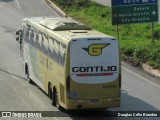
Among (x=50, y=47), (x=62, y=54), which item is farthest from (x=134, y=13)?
(x=62, y=54)

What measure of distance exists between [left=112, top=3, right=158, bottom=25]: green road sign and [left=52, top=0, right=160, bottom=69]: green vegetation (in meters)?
1.49

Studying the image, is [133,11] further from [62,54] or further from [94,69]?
[94,69]

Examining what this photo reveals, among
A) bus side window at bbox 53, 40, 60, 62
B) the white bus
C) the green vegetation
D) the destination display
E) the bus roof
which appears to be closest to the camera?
the white bus

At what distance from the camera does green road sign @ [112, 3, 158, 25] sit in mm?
31344

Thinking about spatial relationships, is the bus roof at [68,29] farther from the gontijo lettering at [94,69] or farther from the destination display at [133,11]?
the destination display at [133,11]

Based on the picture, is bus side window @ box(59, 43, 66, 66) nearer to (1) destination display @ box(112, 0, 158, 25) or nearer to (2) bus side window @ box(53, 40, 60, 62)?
(2) bus side window @ box(53, 40, 60, 62)

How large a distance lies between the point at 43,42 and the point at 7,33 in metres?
19.0

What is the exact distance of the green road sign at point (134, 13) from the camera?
31344mm

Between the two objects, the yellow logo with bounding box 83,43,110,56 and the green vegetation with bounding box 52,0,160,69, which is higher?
the yellow logo with bounding box 83,43,110,56

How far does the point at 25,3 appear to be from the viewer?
53.8 m

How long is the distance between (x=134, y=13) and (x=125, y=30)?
20.0 ft

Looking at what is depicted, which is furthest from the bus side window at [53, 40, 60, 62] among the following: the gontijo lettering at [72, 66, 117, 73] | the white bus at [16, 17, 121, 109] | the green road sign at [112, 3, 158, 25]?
the green road sign at [112, 3, 158, 25]

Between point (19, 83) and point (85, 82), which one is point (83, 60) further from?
point (19, 83)

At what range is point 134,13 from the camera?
31406 millimetres
